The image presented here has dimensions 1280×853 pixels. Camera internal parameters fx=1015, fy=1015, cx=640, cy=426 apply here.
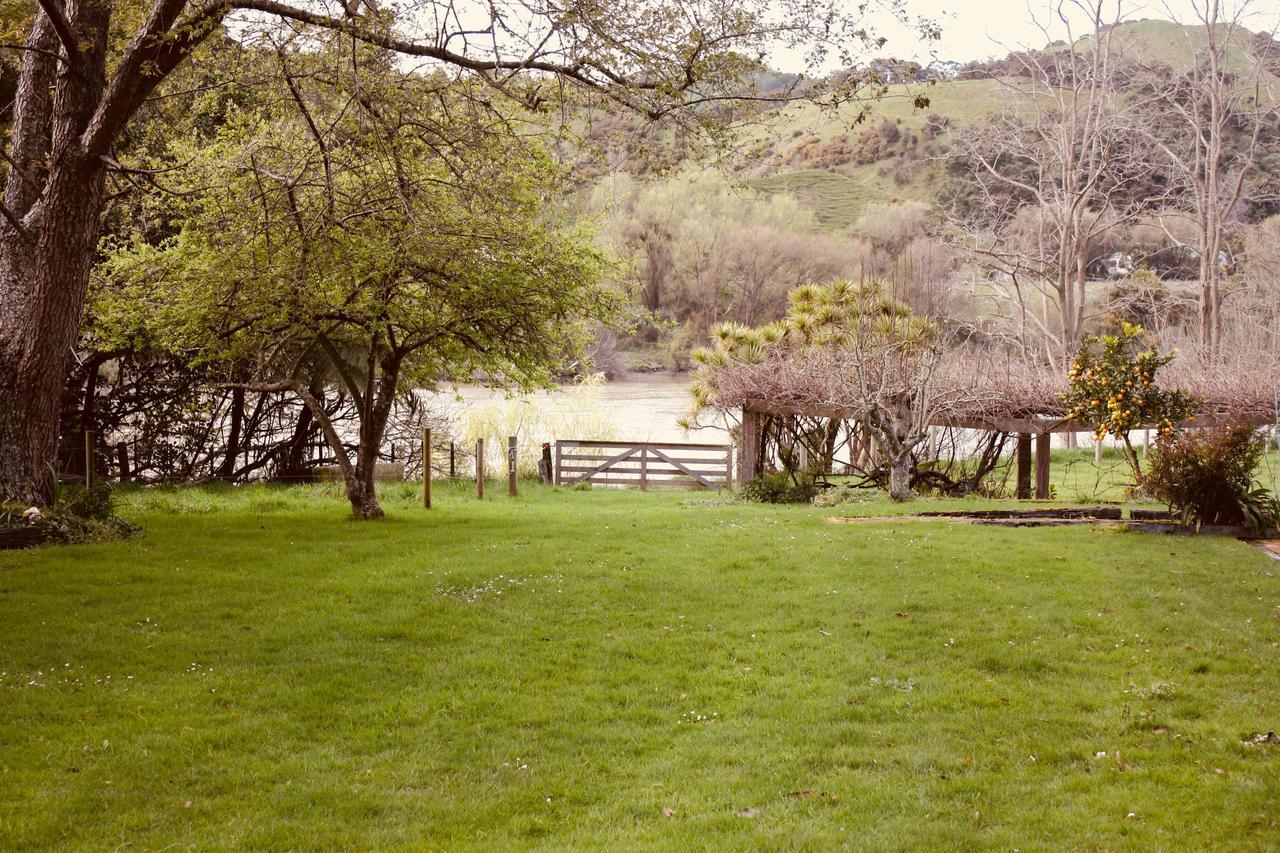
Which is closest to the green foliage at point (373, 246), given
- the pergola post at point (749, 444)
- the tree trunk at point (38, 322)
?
the tree trunk at point (38, 322)

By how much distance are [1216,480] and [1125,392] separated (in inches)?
83.0

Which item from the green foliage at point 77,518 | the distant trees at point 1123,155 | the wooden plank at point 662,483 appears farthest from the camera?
the distant trees at point 1123,155

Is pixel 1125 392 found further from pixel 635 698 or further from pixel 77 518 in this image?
pixel 77 518

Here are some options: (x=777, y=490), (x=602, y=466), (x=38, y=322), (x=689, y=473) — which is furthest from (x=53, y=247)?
(x=689, y=473)

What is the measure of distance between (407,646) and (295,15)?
704 centimetres

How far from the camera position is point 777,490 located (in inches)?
819

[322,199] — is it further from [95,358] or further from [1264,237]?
[1264,237]

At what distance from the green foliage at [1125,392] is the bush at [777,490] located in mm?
6378

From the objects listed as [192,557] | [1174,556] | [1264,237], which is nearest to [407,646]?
[192,557]

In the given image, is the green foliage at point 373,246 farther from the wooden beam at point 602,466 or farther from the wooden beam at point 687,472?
the wooden beam at point 687,472

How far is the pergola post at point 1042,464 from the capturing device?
20438 millimetres

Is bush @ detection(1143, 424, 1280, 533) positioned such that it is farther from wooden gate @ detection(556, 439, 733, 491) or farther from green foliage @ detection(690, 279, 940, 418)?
wooden gate @ detection(556, 439, 733, 491)

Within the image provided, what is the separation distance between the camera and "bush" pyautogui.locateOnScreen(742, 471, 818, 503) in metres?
20.7

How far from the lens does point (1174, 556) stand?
39.1 feet
